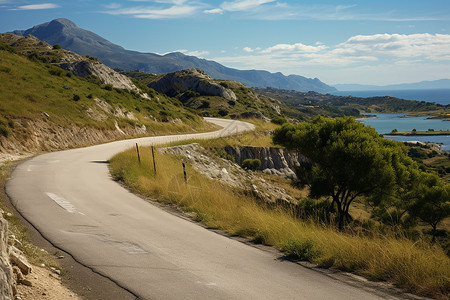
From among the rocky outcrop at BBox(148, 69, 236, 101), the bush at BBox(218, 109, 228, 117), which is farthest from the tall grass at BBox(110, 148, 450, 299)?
the rocky outcrop at BBox(148, 69, 236, 101)

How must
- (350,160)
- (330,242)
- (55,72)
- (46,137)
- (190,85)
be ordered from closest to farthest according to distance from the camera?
(330,242), (350,160), (46,137), (55,72), (190,85)

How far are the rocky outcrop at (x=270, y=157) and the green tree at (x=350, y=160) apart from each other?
281 inches

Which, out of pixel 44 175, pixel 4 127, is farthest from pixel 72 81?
pixel 44 175

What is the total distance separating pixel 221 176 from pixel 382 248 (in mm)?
21021

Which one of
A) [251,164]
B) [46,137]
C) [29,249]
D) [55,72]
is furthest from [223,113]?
[29,249]

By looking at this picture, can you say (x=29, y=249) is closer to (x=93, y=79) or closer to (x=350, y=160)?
(x=350, y=160)

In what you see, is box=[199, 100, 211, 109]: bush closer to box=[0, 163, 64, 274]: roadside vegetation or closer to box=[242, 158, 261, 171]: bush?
box=[242, 158, 261, 171]: bush

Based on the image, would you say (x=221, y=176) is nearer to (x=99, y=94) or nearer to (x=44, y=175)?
(x=44, y=175)

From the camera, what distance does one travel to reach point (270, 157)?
43031 mm

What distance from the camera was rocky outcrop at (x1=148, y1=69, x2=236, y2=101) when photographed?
4599 inches

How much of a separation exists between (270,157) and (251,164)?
18.4ft

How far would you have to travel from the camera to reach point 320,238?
26.5 feet

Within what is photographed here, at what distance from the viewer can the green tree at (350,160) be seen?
2459 cm

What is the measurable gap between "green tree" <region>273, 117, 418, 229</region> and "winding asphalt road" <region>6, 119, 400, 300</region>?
1508cm
